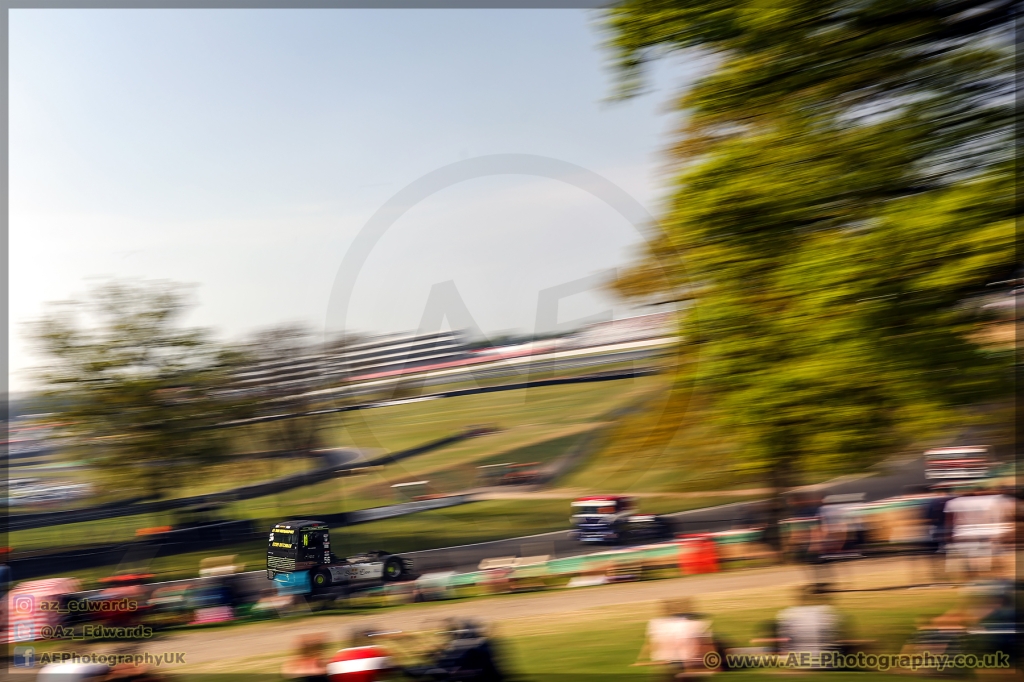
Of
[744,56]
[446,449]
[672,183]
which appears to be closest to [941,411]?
[672,183]

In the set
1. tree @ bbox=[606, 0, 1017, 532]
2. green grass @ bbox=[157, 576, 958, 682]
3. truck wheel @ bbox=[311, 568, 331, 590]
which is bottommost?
green grass @ bbox=[157, 576, 958, 682]

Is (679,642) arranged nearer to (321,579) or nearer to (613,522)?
(321,579)

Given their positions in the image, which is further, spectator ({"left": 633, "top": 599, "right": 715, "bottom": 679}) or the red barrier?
the red barrier

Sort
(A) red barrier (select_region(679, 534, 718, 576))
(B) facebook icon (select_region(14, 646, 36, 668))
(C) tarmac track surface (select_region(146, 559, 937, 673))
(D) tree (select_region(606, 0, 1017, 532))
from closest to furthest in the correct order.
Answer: (D) tree (select_region(606, 0, 1017, 532)) < (B) facebook icon (select_region(14, 646, 36, 668)) < (C) tarmac track surface (select_region(146, 559, 937, 673)) < (A) red barrier (select_region(679, 534, 718, 576))

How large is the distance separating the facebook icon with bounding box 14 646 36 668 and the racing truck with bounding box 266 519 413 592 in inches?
127

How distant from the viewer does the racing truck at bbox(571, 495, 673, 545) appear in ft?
39.8

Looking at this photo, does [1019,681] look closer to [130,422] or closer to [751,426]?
[751,426]

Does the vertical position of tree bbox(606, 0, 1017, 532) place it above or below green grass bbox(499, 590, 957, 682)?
above

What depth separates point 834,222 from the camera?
15.2ft

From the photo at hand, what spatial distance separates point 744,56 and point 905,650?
4.60m

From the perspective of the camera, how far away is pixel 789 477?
5023mm

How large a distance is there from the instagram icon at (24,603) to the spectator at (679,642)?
21.2 feet

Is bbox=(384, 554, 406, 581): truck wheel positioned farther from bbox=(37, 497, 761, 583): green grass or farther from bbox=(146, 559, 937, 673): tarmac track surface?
bbox=(37, 497, 761, 583): green grass

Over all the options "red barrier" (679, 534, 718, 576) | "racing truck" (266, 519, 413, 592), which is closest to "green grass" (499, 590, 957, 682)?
"red barrier" (679, 534, 718, 576)
